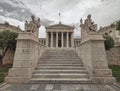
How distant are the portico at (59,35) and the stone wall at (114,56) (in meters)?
22.1

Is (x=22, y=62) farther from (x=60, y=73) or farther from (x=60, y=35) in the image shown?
(x=60, y=35)

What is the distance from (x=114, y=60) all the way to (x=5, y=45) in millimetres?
19432

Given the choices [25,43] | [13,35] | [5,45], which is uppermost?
[13,35]

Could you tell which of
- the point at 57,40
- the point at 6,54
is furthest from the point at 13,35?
the point at 57,40

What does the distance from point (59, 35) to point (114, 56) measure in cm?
2716

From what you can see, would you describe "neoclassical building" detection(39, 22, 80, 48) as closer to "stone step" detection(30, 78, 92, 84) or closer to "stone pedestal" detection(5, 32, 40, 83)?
"stone pedestal" detection(5, 32, 40, 83)

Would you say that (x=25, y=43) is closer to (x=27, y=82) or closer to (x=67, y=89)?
(x=27, y=82)

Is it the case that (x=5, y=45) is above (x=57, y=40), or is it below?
below

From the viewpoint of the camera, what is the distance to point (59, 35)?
4325 cm

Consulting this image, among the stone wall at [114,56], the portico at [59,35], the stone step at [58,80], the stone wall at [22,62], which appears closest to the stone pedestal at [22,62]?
the stone wall at [22,62]

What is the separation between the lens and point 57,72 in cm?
739

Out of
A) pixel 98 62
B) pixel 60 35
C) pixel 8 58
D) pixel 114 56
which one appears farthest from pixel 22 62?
pixel 60 35

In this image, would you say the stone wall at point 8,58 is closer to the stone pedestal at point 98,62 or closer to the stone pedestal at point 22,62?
the stone pedestal at point 22,62

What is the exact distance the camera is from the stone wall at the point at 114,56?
18.7m
